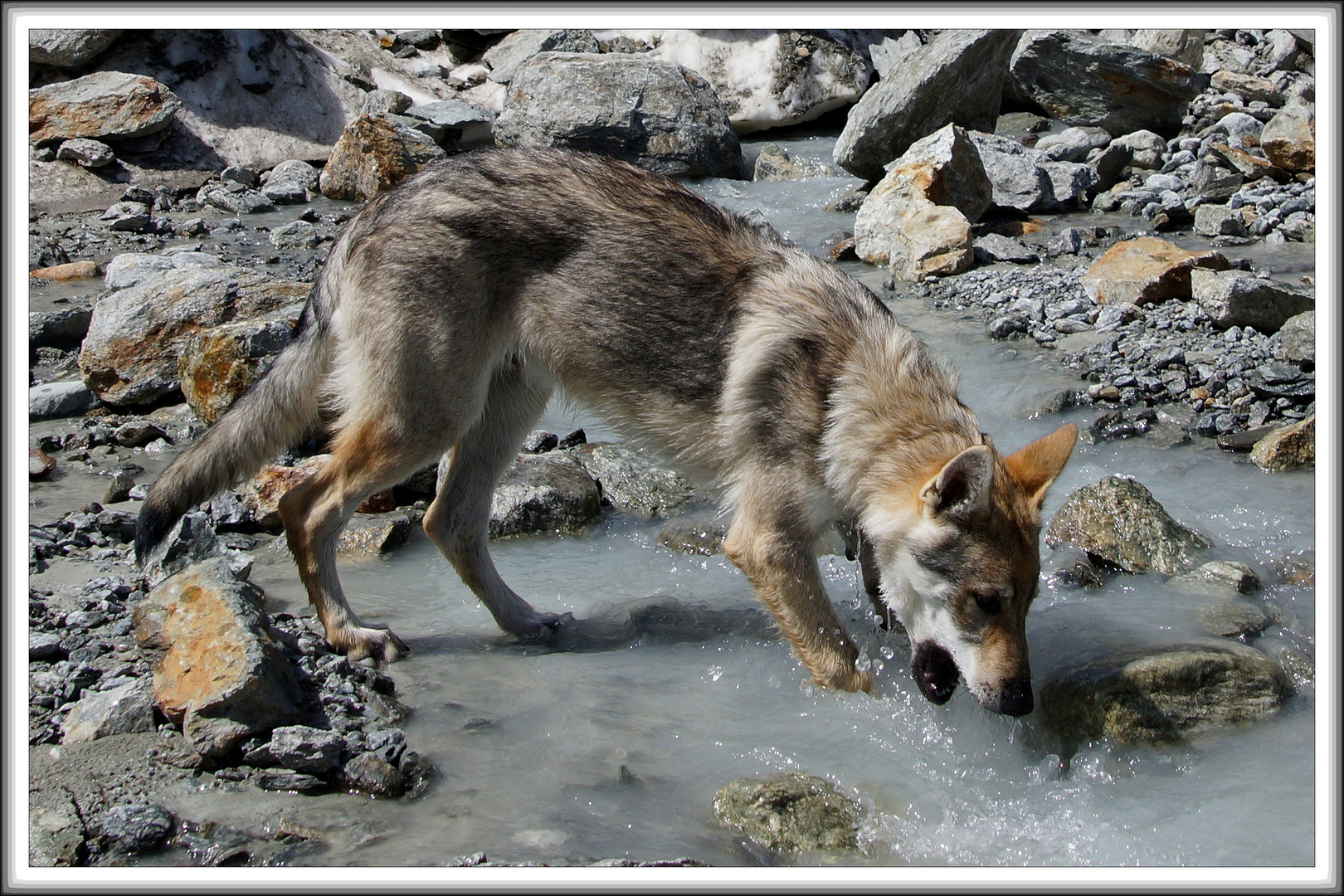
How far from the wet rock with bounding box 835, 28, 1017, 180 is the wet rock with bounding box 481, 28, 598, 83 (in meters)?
5.26

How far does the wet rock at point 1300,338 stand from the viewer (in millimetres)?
7781

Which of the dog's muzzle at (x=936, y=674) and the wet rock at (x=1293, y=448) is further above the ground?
the wet rock at (x=1293, y=448)

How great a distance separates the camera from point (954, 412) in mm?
4938

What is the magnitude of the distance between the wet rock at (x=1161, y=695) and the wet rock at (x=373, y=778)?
2.79m

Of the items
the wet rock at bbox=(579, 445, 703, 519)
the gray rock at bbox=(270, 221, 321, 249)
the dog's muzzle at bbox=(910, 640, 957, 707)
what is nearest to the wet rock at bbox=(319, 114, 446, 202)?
the gray rock at bbox=(270, 221, 321, 249)

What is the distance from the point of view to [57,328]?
8.83m

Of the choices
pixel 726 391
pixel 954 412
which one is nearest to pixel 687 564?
pixel 726 391

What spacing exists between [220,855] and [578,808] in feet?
4.23

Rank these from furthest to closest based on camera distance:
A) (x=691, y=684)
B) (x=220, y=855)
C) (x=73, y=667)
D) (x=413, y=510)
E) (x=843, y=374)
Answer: (x=413, y=510) → (x=691, y=684) → (x=843, y=374) → (x=73, y=667) → (x=220, y=855)

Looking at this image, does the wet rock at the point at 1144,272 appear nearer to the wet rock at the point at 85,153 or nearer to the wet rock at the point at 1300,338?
the wet rock at the point at 1300,338

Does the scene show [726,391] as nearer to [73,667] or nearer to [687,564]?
[687,564]

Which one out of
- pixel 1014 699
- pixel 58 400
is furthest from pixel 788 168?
pixel 1014 699

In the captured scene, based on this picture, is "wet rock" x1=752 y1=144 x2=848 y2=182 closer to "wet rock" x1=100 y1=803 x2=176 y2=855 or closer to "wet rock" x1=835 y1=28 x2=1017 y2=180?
"wet rock" x1=835 y1=28 x2=1017 y2=180

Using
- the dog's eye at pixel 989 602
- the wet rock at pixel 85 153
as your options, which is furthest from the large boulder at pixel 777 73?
the dog's eye at pixel 989 602
